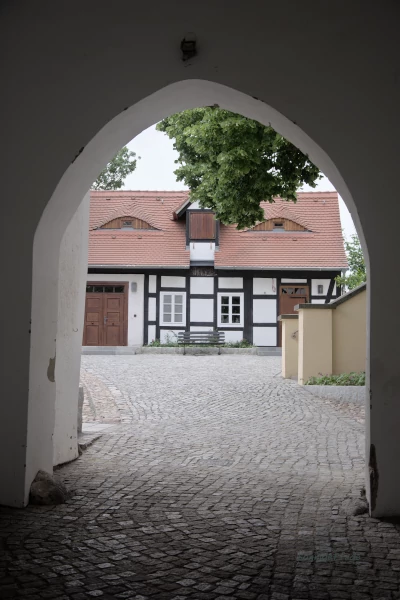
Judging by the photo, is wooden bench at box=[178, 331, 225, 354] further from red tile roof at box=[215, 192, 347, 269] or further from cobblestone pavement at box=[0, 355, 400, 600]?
cobblestone pavement at box=[0, 355, 400, 600]

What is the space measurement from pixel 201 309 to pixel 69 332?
18631mm

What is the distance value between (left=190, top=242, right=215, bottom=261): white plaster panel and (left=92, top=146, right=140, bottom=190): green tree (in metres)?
15.4

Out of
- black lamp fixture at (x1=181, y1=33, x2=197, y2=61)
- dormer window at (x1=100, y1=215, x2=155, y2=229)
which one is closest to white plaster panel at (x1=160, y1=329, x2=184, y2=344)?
dormer window at (x1=100, y1=215, x2=155, y2=229)

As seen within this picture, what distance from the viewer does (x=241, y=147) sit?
8625 millimetres

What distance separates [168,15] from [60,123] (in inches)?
36.9

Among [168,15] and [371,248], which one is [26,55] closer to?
[168,15]

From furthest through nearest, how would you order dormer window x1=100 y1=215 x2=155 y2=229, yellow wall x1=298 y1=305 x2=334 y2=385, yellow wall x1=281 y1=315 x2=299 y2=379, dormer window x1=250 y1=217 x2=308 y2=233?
1. dormer window x1=100 y1=215 x2=155 y2=229
2. dormer window x1=250 y1=217 x2=308 y2=233
3. yellow wall x1=281 y1=315 x2=299 y2=379
4. yellow wall x1=298 y1=305 x2=334 y2=385

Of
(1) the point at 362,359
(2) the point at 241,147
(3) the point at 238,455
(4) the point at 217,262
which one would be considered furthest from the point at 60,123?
(4) the point at 217,262

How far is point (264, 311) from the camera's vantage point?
78.9ft

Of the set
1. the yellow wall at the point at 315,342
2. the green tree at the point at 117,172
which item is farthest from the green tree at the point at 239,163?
the green tree at the point at 117,172

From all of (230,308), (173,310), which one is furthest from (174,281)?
(230,308)

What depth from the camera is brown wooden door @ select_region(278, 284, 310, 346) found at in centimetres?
2408

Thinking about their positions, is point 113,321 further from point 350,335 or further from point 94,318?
point 350,335

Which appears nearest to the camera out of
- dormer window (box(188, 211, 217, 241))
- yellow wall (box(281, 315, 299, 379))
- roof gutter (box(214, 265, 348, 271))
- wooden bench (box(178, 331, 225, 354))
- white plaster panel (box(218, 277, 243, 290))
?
yellow wall (box(281, 315, 299, 379))
